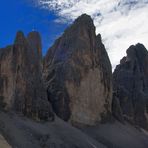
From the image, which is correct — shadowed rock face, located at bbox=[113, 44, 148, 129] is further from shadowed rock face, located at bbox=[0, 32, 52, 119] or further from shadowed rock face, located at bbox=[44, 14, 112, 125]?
shadowed rock face, located at bbox=[0, 32, 52, 119]

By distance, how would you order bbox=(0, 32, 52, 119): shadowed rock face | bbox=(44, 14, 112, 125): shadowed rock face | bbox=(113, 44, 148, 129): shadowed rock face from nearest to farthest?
1. bbox=(0, 32, 52, 119): shadowed rock face
2. bbox=(44, 14, 112, 125): shadowed rock face
3. bbox=(113, 44, 148, 129): shadowed rock face

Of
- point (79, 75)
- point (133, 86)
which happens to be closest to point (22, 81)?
point (79, 75)

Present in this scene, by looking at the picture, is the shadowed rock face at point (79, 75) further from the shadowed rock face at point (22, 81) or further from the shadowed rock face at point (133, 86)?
the shadowed rock face at point (22, 81)

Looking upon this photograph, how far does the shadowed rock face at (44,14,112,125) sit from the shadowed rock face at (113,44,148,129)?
689 cm

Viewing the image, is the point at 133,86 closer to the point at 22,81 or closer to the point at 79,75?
the point at 79,75

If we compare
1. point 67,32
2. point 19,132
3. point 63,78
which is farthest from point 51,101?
point 19,132

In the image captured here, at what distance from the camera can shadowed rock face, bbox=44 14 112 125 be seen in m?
79.4

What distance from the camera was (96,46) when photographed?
88.3m

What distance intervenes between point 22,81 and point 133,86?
40.5 m

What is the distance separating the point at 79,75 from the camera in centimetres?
8256

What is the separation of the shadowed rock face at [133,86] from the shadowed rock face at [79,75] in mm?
6889

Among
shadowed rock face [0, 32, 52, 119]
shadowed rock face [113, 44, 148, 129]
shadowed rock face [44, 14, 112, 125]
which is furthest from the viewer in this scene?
shadowed rock face [113, 44, 148, 129]

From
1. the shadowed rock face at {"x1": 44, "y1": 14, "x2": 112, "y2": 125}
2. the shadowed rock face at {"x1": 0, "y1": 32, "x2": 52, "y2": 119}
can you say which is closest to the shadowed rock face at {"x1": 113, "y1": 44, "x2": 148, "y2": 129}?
the shadowed rock face at {"x1": 44, "y1": 14, "x2": 112, "y2": 125}

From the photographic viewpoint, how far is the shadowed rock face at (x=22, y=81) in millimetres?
66938
